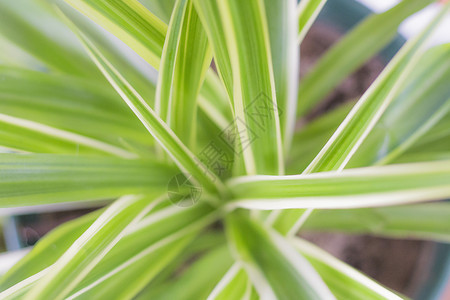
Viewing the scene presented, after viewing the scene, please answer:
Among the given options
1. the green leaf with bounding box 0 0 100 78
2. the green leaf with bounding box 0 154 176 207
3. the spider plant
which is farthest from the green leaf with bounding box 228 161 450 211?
the green leaf with bounding box 0 0 100 78

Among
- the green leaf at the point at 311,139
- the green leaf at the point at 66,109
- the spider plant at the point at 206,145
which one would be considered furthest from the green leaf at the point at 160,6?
the green leaf at the point at 311,139

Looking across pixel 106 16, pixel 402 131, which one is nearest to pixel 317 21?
pixel 402 131

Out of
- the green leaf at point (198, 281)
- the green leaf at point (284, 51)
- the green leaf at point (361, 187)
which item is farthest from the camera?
the green leaf at point (198, 281)

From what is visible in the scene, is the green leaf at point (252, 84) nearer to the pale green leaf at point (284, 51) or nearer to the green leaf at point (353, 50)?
the pale green leaf at point (284, 51)

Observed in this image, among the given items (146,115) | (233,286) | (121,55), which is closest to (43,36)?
(121,55)

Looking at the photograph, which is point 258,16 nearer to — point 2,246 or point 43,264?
point 43,264

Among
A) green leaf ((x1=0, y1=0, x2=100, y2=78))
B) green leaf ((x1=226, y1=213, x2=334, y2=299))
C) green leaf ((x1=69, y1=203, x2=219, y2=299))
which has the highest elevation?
green leaf ((x1=0, y1=0, x2=100, y2=78))

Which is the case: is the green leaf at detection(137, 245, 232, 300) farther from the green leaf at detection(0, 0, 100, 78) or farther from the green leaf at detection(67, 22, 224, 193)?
the green leaf at detection(0, 0, 100, 78)
